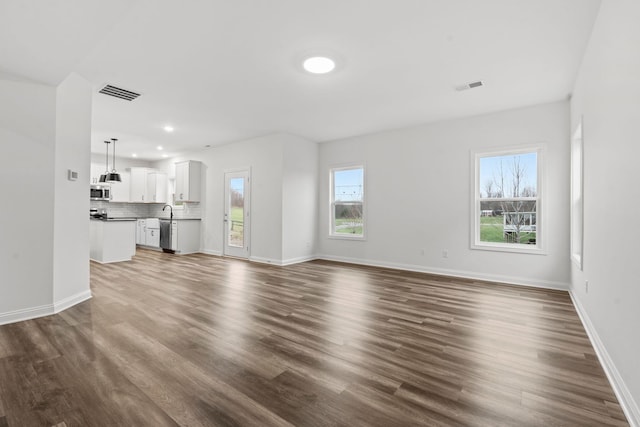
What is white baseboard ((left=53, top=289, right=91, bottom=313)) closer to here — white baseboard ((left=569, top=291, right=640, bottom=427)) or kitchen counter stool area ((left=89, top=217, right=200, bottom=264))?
kitchen counter stool area ((left=89, top=217, right=200, bottom=264))

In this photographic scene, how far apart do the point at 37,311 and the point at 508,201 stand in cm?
639

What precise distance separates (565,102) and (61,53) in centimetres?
614

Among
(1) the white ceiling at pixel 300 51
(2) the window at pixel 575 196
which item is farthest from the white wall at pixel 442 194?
(1) the white ceiling at pixel 300 51

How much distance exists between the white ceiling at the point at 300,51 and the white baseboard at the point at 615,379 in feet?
8.84

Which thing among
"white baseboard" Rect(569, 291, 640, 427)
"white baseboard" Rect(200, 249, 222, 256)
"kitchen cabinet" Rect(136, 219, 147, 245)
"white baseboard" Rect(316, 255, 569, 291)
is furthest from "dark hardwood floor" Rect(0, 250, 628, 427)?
"kitchen cabinet" Rect(136, 219, 147, 245)

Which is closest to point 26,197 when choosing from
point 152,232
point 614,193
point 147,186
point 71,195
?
point 71,195

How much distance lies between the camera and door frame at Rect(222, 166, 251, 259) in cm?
698

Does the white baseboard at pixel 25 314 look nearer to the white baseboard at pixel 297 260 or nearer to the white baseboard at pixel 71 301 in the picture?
the white baseboard at pixel 71 301

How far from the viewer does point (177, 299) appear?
12.4ft

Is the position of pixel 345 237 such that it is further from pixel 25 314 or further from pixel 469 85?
pixel 25 314

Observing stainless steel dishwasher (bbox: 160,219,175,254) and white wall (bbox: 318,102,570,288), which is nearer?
white wall (bbox: 318,102,570,288)

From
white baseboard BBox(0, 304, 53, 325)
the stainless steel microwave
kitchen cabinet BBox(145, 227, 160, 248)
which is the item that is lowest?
white baseboard BBox(0, 304, 53, 325)

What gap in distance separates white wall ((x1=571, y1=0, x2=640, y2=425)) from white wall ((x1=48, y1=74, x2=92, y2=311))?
4838 mm

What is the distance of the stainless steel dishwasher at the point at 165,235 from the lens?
8023 mm
